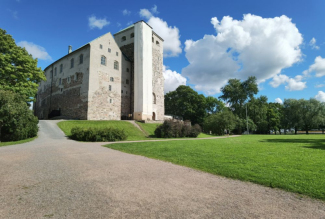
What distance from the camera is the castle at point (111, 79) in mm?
33469

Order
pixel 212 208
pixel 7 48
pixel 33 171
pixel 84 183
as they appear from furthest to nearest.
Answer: pixel 7 48, pixel 33 171, pixel 84 183, pixel 212 208

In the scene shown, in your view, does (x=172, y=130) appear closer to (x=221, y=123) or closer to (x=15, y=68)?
(x=221, y=123)

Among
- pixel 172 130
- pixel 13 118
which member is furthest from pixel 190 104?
pixel 13 118

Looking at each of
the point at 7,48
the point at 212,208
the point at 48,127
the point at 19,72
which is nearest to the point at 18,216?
the point at 212,208

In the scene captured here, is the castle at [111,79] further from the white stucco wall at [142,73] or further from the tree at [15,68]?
the tree at [15,68]

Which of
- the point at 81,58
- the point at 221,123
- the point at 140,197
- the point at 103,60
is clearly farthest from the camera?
the point at 103,60

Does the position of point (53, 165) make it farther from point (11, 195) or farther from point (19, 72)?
point (19, 72)

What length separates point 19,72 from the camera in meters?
22.3

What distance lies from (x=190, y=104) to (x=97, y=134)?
142 feet

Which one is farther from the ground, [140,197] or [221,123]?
[221,123]

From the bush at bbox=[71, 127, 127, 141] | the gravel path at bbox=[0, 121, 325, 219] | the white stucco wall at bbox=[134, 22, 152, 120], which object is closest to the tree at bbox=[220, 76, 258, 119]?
the white stucco wall at bbox=[134, 22, 152, 120]

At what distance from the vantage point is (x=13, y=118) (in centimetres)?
1525

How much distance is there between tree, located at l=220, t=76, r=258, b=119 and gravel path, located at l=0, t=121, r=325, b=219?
46200 mm

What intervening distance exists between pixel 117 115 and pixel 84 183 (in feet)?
107
